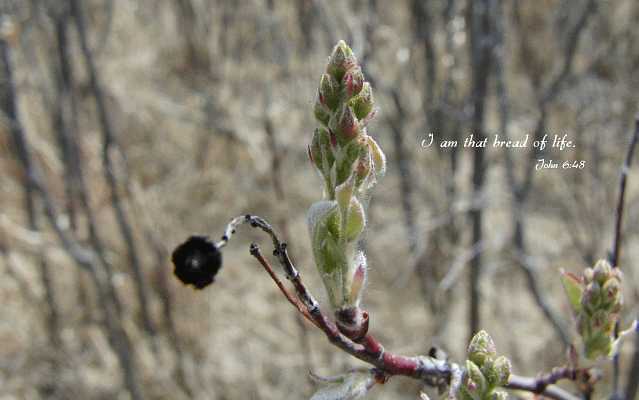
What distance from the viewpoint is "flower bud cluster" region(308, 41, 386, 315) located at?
1.93 ft

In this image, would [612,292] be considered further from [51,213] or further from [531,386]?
[51,213]

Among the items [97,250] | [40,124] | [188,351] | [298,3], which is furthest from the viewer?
[40,124]

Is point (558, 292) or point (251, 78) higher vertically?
point (251, 78)

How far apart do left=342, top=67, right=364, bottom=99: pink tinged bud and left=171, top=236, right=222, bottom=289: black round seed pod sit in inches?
8.9

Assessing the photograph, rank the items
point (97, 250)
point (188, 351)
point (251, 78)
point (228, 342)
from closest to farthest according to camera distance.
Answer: point (97, 250) → point (188, 351) → point (228, 342) → point (251, 78)

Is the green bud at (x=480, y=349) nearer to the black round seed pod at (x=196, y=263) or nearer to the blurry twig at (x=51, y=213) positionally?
the black round seed pod at (x=196, y=263)

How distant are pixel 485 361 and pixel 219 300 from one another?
3.38 metres

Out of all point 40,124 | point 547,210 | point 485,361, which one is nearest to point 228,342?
point 40,124

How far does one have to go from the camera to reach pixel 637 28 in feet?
11.1

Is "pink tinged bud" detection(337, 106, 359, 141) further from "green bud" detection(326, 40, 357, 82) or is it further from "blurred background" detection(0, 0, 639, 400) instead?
"blurred background" detection(0, 0, 639, 400)

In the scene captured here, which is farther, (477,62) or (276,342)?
(276,342)

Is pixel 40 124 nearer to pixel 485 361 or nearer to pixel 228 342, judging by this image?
pixel 228 342

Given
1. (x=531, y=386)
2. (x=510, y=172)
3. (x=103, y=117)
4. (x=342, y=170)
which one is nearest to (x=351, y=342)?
(x=342, y=170)

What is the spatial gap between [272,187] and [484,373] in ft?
11.3
